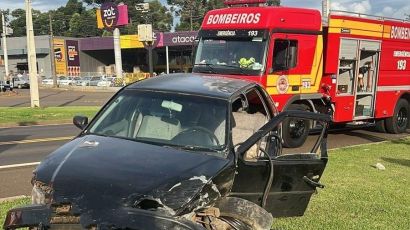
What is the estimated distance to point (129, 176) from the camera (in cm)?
373

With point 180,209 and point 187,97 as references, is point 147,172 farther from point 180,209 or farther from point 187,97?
point 187,97

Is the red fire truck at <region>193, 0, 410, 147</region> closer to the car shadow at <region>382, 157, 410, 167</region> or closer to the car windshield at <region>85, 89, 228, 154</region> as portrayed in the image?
the car shadow at <region>382, 157, 410, 167</region>

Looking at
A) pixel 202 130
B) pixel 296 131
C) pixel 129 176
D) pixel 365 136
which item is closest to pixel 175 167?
pixel 129 176

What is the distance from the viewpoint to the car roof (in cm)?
516

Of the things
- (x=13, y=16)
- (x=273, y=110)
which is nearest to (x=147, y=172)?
(x=273, y=110)

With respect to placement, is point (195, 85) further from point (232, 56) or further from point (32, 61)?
point (32, 61)

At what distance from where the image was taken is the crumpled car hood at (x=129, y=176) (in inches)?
139

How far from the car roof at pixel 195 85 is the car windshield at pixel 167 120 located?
90mm

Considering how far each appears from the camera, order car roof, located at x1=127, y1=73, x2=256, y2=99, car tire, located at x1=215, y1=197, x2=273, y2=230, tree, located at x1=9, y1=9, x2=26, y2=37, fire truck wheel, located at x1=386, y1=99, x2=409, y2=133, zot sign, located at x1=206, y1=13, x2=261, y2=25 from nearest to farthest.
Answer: car tire, located at x1=215, y1=197, x2=273, y2=230, car roof, located at x1=127, y1=73, x2=256, y2=99, zot sign, located at x1=206, y1=13, x2=261, y2=25, fire truck wheel, located at x1=386, y1=99, x2=409, y2=133, tree, located at x1=9, y1=9, x2=26, y2=37

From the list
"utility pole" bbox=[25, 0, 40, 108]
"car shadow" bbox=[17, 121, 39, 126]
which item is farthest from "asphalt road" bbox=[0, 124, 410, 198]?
"utility pole" bbox=[25, 0, 40, 108]

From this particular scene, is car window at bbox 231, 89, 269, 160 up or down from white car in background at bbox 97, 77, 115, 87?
up

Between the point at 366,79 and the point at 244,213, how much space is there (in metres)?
11.2

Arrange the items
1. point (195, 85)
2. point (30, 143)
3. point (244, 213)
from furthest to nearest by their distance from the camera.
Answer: point (30, 143)
point (195, 85)
point (244, 213)

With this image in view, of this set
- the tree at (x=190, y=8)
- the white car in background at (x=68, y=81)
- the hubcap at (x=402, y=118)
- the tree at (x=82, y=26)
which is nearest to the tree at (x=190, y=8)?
the tree at (x=190, y=8)
